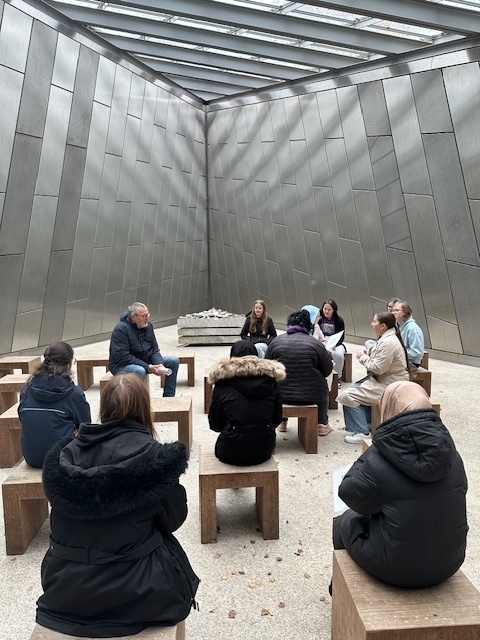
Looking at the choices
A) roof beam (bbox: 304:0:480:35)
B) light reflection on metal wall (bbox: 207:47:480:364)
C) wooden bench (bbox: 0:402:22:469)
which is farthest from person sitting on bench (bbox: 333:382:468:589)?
light reflection on metal wall (bbox: 207:47:480:364)

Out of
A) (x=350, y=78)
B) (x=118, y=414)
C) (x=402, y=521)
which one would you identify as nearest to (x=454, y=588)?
(x=402, y=521)

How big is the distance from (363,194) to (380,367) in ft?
22.7

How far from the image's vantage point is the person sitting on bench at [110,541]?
2.30 metres

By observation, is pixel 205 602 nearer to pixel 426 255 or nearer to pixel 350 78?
pixel 426 255

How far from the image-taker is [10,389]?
22.2ft

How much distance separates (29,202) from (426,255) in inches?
294

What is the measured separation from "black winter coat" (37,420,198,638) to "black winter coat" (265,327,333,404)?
337cm

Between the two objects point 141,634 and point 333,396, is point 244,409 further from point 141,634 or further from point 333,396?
point 333,396

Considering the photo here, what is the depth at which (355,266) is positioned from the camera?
478 inches

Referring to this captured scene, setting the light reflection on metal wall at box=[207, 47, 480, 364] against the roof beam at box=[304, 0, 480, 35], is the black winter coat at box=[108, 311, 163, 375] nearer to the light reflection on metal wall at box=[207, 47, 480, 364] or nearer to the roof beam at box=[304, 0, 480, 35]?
the roof beam at box=[304, 0, 480, 35]

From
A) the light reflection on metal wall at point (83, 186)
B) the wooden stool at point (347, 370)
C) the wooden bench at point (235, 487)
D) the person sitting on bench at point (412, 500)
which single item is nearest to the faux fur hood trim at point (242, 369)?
the wooden bench at point (235, 487)

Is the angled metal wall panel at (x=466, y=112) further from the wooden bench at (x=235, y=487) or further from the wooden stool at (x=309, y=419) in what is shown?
the wooden bench at (x=235, y=487)

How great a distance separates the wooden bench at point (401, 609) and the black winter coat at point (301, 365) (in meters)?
3.00

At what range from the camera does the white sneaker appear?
602 cm
